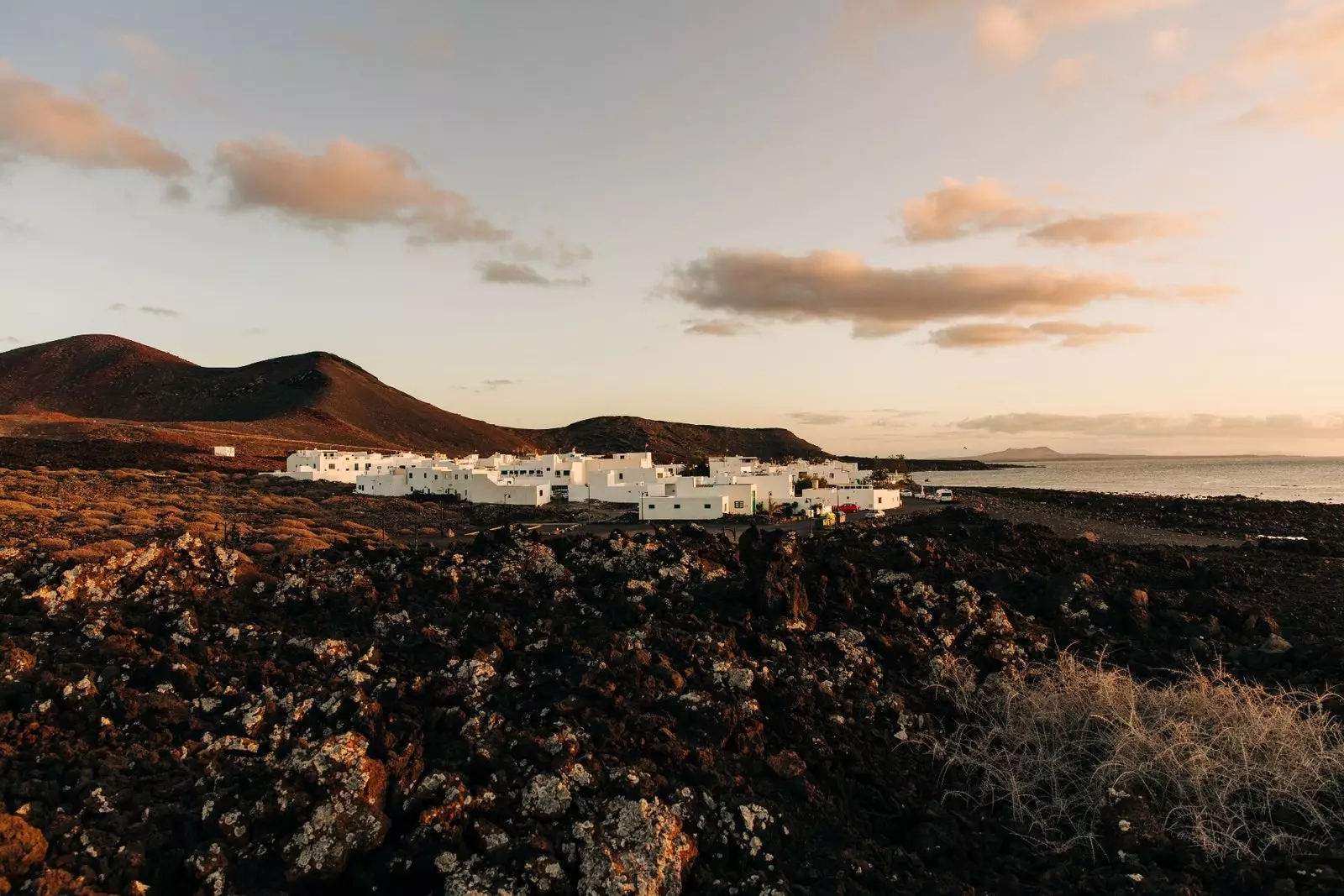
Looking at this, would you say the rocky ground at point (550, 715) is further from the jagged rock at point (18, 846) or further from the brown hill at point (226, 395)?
the brown hill at point (226, 395)

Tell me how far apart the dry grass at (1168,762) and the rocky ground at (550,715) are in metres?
0.42

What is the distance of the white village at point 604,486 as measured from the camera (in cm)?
4769

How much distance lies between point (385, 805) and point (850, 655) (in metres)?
7.41

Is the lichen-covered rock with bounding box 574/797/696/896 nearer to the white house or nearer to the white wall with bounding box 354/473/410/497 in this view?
the white house

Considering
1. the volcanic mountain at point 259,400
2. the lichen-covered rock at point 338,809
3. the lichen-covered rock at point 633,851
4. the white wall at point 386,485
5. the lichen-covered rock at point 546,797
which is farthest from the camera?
the volcanic mountain at point 259,400

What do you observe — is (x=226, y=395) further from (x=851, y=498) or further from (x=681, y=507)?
(x=851, y=498)

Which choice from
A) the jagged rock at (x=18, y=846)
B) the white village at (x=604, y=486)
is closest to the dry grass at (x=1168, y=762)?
the jagged rock at (x=18, y=846)

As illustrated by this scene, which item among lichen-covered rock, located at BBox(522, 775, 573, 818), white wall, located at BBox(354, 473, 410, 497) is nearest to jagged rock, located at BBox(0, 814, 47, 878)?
lichen-covered rock, located at BBox(522, 775, 573, 818)

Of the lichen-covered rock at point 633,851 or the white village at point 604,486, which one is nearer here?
the lichen-covered rock at point 633,851

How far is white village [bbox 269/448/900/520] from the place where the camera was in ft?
156

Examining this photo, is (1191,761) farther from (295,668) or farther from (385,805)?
(295,668)

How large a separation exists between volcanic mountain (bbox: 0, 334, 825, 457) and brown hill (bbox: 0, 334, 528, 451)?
0.90ft

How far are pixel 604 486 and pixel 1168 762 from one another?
46.4m

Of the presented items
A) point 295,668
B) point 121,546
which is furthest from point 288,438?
point 295,668
